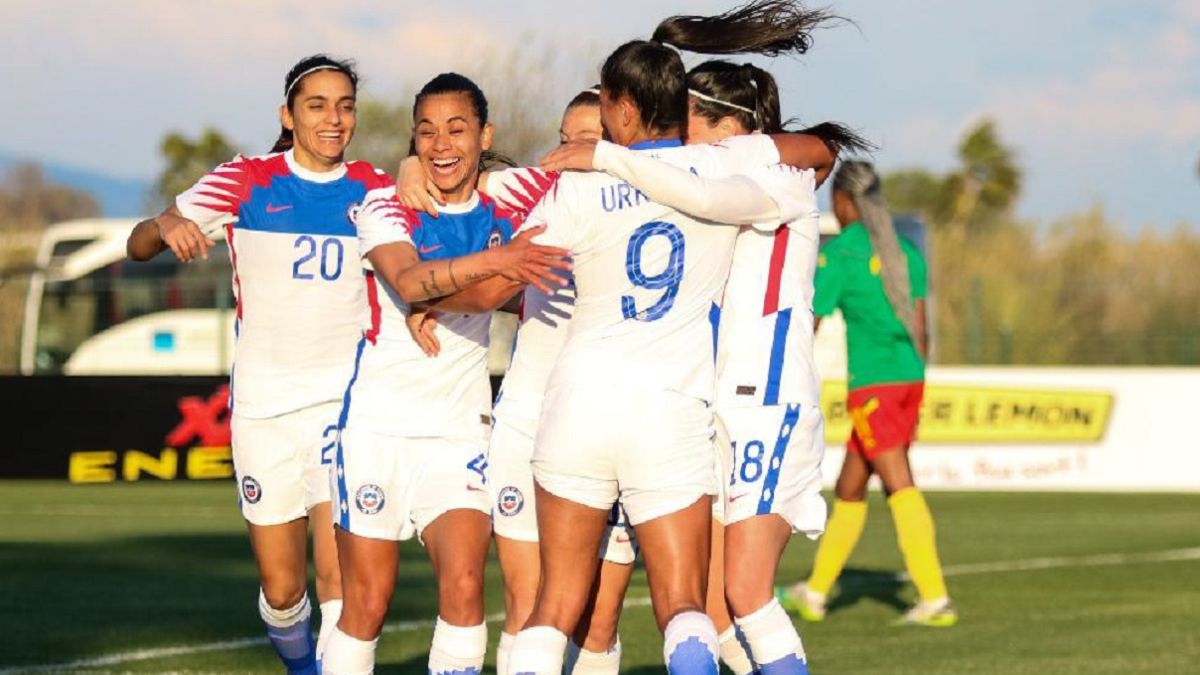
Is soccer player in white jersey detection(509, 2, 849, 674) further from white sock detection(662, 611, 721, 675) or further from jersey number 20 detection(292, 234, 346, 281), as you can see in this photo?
jersey number 20 detection(292, 234, 346, 281)

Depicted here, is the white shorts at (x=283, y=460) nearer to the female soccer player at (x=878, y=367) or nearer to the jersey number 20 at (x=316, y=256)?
the jersey number 20 at (x=316, y=256)

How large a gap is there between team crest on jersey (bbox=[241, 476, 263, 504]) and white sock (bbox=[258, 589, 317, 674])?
1.18 feet

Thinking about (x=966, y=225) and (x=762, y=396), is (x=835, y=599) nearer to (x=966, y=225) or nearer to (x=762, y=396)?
(x=762, y=396)

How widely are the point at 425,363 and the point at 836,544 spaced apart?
500 cm

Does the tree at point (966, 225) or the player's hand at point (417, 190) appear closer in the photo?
the player's hand at point (417, 190)

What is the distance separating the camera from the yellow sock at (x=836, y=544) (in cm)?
1173

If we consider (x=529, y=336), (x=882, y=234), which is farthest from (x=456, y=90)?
(x=882, y=234)

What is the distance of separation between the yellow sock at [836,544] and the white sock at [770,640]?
4.95 meters

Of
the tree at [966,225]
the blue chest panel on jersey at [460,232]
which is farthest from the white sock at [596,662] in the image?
the tree at [966,225]

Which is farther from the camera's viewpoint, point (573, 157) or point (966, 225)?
point (966, 225)

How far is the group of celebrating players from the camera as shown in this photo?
245 inches

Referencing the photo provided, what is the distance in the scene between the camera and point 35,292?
33594 millimetres

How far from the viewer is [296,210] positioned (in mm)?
7949

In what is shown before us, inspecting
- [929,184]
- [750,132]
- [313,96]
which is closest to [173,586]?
[313,96]
